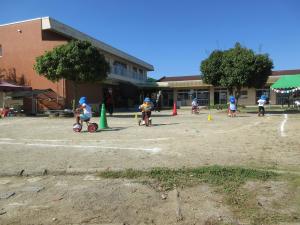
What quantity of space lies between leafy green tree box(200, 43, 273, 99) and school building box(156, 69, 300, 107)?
739 inches

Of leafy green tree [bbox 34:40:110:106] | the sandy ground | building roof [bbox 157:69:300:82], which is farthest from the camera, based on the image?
building roof [bbox 157:69:300:82]

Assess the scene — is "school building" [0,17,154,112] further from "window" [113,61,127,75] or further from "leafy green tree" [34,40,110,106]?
"window" [113,61,127,75]

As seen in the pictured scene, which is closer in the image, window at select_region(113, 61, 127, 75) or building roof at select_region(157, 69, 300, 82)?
window at select_region(113, 61, 127, 75)

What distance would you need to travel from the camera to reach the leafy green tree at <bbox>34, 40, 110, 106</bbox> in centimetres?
2291

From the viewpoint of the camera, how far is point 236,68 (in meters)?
26.8

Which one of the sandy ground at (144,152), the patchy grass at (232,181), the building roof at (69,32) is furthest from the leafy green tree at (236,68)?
the patchy grass at (232,181)

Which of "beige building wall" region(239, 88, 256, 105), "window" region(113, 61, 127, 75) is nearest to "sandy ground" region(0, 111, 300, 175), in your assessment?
"window" region(113, 61, 127, 75)

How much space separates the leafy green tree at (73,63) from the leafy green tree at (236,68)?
9122 mm

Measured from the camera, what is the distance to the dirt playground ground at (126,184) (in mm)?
4523

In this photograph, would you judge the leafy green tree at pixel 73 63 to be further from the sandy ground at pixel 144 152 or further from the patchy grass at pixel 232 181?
the patchy grass at pixel 232 181

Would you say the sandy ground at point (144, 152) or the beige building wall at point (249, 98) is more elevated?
the beige building wall at point (249, 98)

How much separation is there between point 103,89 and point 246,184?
1320 inches

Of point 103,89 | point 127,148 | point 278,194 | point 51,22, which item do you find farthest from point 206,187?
point 103,89

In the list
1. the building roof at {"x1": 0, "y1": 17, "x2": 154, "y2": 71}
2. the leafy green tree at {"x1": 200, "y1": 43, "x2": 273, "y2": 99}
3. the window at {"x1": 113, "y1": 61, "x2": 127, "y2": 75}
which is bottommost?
the leafy green tree at {"x1": 200, "y1": 43, "x2": 273, "y2": 99}
